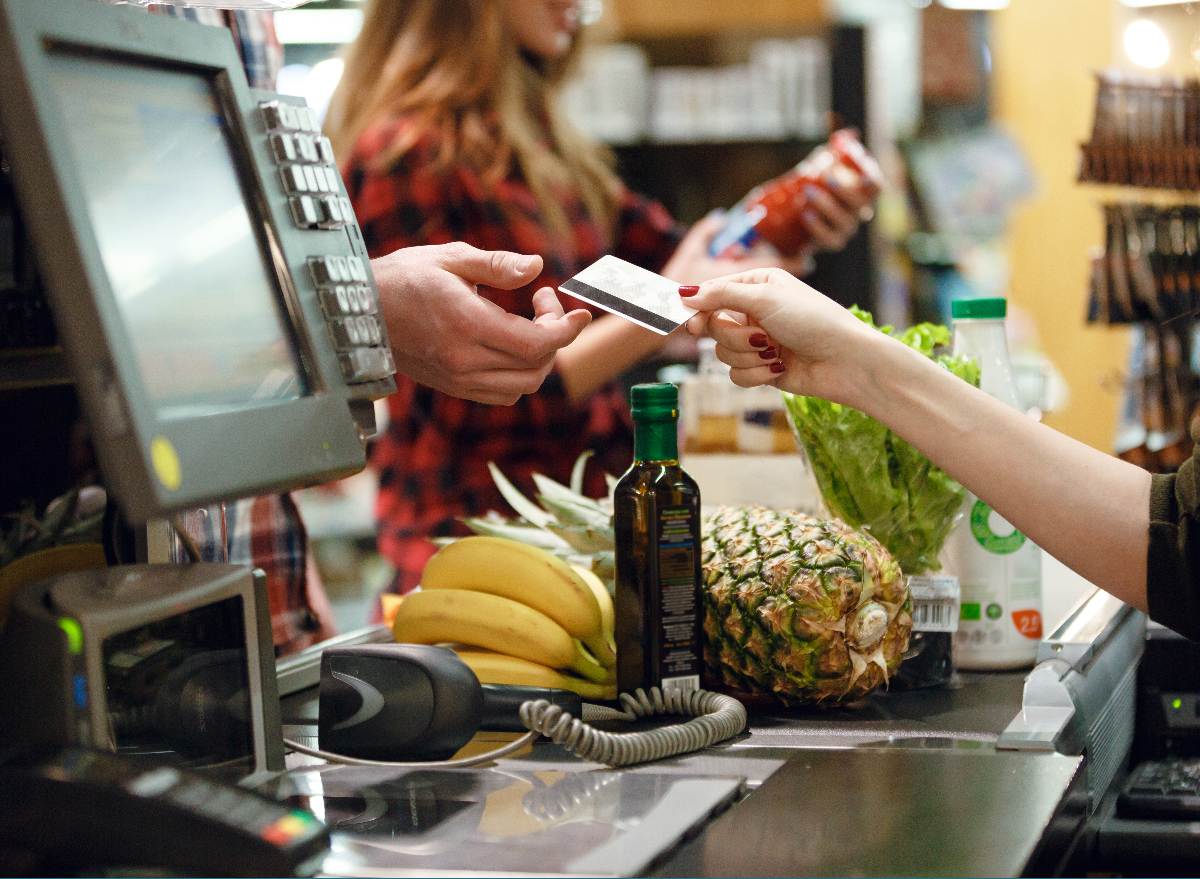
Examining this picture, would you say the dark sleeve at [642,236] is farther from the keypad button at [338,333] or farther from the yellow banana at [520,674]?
the keypad button at [338,333]

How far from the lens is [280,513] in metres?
1.72

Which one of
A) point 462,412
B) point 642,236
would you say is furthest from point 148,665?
point 642,236

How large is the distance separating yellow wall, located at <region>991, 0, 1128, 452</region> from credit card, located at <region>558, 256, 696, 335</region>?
4.49 metres

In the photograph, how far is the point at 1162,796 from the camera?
1151 mm

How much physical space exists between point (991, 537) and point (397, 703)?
2.13 ft

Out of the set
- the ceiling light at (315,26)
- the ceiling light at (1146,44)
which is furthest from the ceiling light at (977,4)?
the ceiling light at (315,26)

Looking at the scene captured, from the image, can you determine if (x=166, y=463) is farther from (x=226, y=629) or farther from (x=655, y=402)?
(x=655, y=402)

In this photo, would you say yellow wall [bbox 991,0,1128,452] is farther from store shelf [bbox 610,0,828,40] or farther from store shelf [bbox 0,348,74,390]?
store shelf [bbox 0,348,74,390]

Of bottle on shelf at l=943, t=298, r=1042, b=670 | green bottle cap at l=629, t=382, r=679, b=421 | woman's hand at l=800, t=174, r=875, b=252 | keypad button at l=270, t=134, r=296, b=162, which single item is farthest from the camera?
woman's hand at l=800, t=174, r=875, b=252

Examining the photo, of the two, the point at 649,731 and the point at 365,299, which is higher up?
the point at 365,299

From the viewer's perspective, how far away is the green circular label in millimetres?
1250

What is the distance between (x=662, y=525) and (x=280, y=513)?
83 cm

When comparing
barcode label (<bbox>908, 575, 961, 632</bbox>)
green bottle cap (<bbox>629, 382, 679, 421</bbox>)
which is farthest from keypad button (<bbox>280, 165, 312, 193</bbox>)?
barcode label (<bbox>908, 575, 961, 632</bbox>)

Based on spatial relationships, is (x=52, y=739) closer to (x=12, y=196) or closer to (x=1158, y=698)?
(x=12, y=196)
